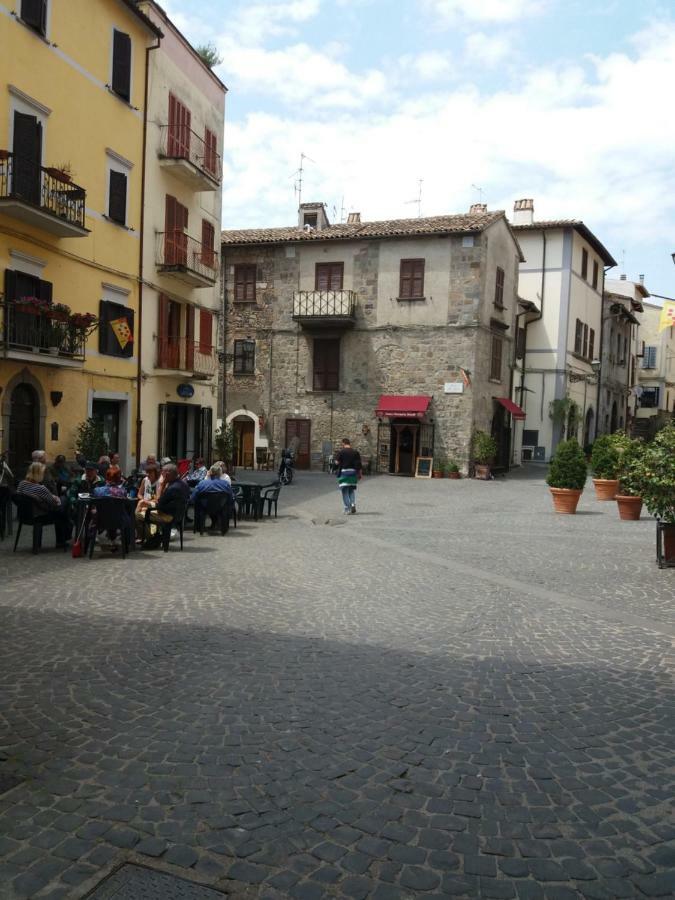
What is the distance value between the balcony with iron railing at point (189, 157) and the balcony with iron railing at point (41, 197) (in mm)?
4631

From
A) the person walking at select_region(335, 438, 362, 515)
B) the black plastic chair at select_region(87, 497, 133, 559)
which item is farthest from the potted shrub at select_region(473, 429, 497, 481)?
the black plastic chair at select_region(87, 497, 133, 559)

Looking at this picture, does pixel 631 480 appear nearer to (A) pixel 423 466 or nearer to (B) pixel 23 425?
(B) pixel 23 425

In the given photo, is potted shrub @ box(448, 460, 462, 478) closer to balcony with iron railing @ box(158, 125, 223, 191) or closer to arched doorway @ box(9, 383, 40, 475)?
balcony with iron railing @ box(158, 125, 223, 191)

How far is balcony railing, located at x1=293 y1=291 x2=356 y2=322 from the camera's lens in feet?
95.5

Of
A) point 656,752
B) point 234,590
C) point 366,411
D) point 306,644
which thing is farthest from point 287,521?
point 366,411

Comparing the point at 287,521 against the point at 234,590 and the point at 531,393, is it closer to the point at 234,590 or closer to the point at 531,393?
the point at 234,590

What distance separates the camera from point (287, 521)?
14914mm

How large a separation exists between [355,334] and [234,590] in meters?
22.7

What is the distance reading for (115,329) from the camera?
58.6 feet

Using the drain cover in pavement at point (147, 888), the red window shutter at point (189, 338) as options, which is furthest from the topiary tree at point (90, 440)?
the drain cover in pavement at point (147, 888)

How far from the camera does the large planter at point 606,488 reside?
1962 centimetres

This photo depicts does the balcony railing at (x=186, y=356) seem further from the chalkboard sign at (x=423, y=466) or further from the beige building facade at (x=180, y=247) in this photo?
the chalkboard sign at (x=423, y=466)

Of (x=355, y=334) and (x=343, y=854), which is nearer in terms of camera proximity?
(x=343, y=854)

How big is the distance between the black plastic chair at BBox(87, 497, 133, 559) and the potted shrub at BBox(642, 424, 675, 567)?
7.34 m
